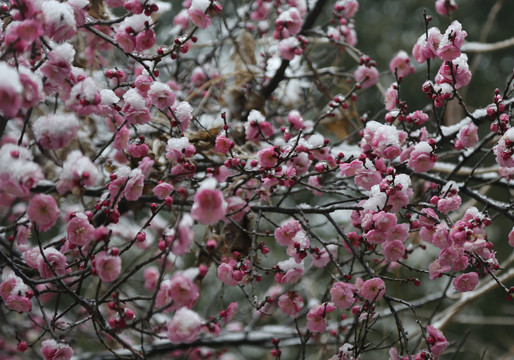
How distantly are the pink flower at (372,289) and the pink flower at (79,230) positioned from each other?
0.82m

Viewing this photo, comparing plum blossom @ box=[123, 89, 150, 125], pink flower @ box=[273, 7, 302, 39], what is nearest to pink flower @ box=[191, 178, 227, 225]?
plum blossom @ box=[123, 89, 150, 125]

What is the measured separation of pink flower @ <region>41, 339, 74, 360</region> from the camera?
1155 mm

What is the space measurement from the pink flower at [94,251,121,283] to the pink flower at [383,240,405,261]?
81 cm

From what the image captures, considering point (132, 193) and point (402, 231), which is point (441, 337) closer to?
point (402, 231)

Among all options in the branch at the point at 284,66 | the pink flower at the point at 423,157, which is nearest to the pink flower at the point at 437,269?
the pink flower at the point at 423,157

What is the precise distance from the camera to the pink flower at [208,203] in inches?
36.9

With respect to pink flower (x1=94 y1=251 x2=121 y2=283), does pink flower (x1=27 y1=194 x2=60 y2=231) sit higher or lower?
higher

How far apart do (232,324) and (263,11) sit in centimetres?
215

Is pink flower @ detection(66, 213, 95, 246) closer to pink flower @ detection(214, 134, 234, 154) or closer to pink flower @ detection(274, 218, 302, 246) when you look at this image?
pink flower @ detection(214, 134, 234, 154)

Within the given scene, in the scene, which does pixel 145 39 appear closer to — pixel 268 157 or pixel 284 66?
pixel 268 157

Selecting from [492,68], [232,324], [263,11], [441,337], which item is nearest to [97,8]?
[263,11]

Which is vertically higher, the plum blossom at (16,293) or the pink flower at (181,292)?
the pink flower at (181,292)

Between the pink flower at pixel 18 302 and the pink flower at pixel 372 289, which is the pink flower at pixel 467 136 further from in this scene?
the pink flower at pixel 18 302

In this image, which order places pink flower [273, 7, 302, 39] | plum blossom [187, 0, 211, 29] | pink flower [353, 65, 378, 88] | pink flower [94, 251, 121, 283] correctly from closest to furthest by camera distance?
pink flower [94, 251, 121, 283] → plum blossom [187, 0, 211, 29] → pink flower [273, 7, 302, 39] → pink flower [353, 65, 378, 88]
